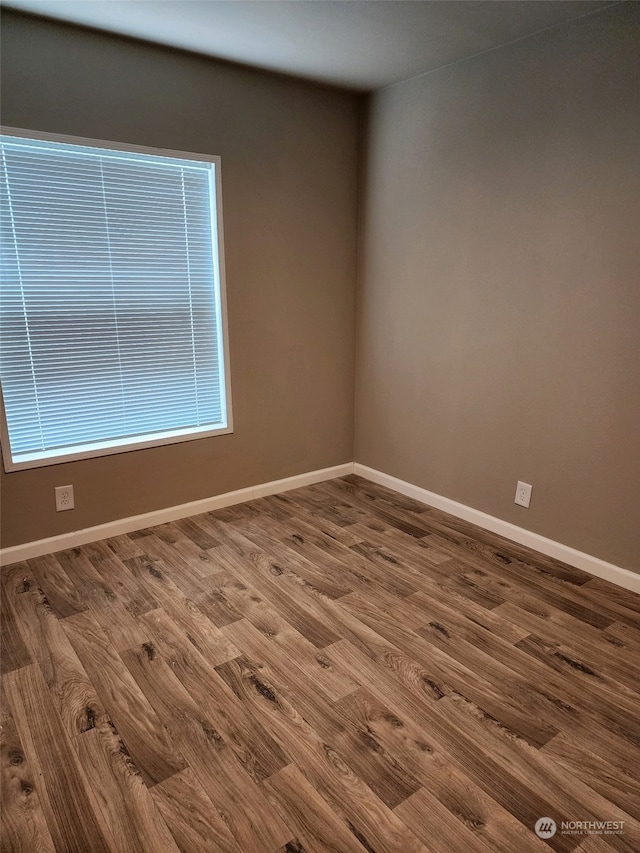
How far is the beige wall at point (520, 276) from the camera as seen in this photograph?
2.24 metres

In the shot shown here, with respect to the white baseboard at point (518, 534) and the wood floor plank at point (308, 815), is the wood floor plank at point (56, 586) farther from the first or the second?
the white baseboard at point (518, 534)

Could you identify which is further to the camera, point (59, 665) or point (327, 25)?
point (327, 25)

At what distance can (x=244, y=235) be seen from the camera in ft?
9.86

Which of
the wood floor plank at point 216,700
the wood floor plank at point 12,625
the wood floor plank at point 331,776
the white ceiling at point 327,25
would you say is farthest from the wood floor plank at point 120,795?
the white ceiling at point 327,25

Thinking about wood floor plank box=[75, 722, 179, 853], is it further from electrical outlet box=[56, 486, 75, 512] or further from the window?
the window

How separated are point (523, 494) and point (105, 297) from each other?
2.40 m

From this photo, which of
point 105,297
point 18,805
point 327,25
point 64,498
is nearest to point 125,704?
point 18,805

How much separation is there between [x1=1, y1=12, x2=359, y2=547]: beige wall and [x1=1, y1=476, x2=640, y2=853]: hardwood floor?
420 millimetres

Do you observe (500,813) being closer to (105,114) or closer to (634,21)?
(634,21)

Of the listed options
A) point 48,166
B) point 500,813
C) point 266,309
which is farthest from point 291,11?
point 500,813

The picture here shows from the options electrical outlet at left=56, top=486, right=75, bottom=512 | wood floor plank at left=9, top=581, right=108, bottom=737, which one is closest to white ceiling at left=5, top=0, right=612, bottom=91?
electrical outlet at left=56, top=486, right=75, bottom=512

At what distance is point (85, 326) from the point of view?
2611mm

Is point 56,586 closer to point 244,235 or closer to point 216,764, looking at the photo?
point 216,764

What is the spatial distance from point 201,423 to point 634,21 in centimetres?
273
